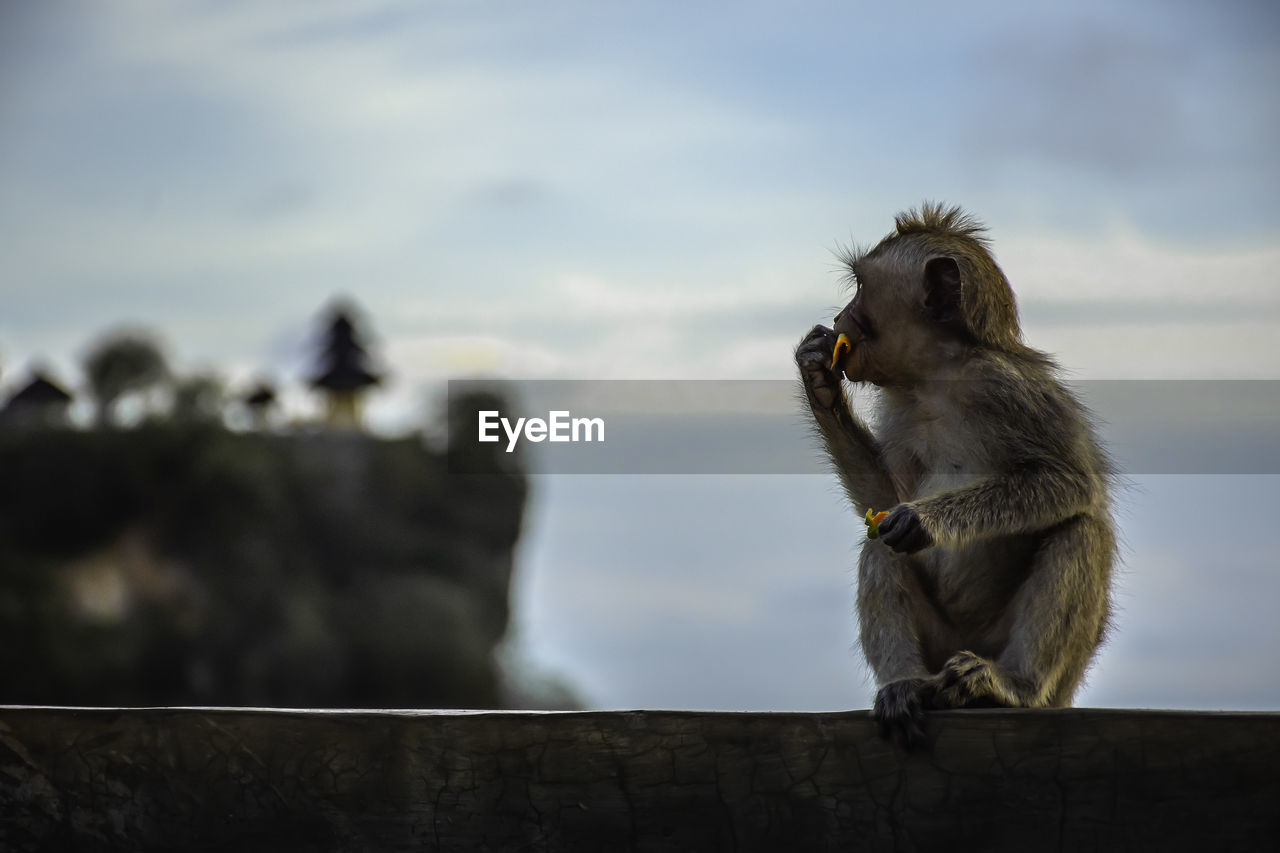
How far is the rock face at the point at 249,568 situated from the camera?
4778cm

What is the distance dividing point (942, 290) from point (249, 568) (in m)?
50.2

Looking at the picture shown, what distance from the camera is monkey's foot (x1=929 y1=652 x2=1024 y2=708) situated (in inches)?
126

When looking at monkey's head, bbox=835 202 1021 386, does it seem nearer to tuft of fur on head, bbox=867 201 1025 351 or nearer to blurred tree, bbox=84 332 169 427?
tuft of fur on head, bbox=867 201 1025 351

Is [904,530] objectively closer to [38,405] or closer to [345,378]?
[38,405]

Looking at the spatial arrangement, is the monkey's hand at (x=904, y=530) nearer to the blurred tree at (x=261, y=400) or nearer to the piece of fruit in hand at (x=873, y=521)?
the piece of fruit in hand at (x=873, y=521)

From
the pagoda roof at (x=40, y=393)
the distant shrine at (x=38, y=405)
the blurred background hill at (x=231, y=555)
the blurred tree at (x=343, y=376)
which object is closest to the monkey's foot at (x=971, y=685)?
the blurred background hill at (x=231, y=555)

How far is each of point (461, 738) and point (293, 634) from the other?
49.8 m

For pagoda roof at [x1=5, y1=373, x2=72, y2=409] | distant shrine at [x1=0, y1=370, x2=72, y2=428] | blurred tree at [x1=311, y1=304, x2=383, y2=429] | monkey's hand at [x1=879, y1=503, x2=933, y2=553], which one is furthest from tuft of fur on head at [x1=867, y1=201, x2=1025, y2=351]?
blurred tree at [x1=311, y1=304, x2=383, y2=429]

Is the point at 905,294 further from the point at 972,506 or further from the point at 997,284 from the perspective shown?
the point at 972,506

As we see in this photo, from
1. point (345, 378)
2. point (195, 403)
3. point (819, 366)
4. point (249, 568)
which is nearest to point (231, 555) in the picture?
point (249, 568)

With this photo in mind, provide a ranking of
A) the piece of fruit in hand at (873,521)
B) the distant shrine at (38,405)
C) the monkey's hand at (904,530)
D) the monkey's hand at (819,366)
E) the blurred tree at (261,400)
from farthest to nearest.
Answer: the blurred tree at (261,400), the distant shrine at (38,405), the monkey's hand at (819,366), the piece of fruit in hand at (873,521), the monkey's hand at (904,530)

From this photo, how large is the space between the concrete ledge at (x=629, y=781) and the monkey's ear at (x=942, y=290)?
4.09ft

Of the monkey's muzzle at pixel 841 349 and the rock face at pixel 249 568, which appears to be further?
the rock face at pixel 249 568

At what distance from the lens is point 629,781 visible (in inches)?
111
